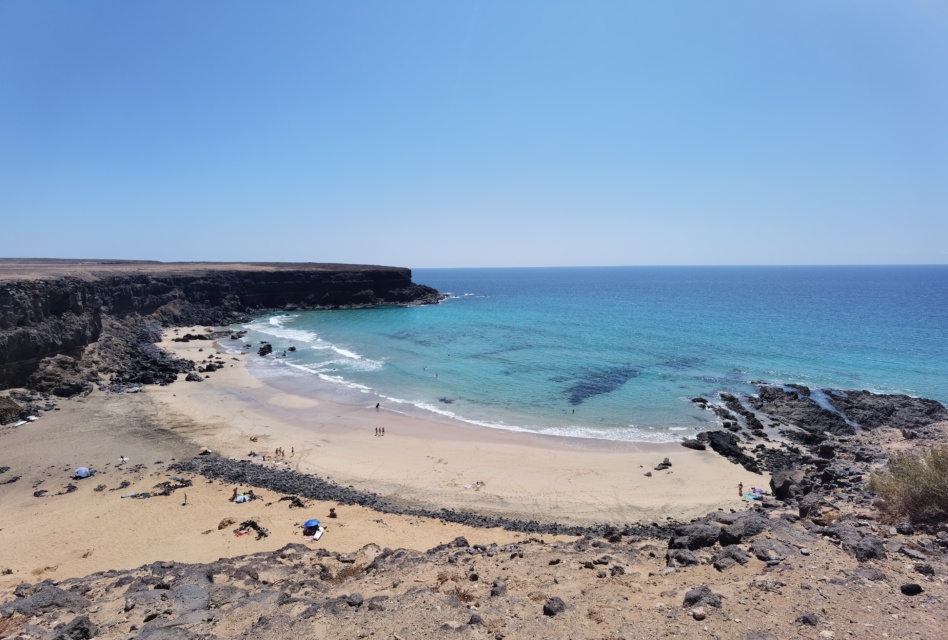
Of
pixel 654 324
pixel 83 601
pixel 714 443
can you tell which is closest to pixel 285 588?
pixel 83 601

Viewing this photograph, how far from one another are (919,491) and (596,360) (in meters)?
32.6

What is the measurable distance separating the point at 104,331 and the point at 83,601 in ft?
144

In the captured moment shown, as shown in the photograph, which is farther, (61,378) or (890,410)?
(61,378)

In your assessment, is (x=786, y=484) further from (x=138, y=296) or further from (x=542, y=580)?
(x=138, y=296)

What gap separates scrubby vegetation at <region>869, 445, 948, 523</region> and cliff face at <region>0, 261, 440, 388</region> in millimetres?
42646

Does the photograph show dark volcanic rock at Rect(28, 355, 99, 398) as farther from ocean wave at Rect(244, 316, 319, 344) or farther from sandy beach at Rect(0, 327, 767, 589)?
ocean wave at Rect(244, 316, 319, 344)

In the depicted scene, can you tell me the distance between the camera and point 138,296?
6278cm

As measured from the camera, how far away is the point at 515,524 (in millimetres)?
17031

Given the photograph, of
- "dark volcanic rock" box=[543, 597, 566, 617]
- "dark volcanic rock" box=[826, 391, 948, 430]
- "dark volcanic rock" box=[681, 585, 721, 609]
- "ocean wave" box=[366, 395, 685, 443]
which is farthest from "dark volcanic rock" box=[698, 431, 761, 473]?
"dark volcanic rock" box=[543, 597, 566, 617]

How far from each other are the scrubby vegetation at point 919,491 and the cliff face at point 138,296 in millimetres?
42646

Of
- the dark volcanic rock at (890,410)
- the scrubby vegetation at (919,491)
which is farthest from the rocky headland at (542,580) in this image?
Answer: the dark volcanic rock at (890,410)

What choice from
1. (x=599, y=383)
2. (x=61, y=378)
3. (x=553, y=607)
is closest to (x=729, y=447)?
(x=599, y=383)

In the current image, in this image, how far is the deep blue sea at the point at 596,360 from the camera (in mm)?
31656

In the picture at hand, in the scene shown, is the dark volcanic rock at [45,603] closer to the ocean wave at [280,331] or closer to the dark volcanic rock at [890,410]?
the dark volcanic rock at [890,410]
